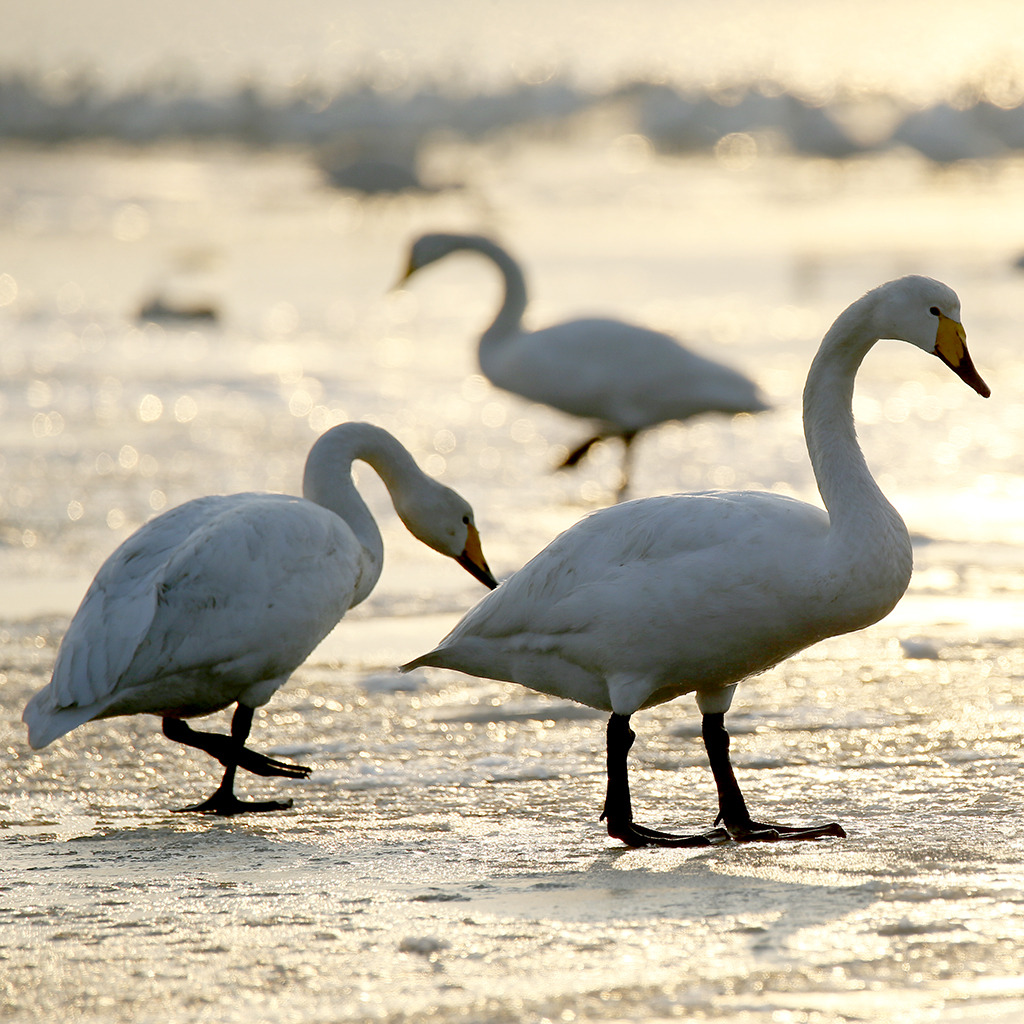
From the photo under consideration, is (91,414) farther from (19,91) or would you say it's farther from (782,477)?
(19,91)

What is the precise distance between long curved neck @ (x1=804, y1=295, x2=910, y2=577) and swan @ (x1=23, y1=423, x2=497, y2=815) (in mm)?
1390

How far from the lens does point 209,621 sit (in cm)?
439

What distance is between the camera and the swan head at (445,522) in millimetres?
5531

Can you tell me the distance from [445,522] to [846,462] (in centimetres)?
176

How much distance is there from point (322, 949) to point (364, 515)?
2.35 meters

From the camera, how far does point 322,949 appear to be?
3.11 metres

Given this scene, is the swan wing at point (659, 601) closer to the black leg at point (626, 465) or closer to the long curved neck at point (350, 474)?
the long curved neck at point (350, 474)

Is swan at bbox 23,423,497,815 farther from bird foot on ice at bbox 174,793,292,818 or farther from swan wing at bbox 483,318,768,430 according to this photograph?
swan wing at bbox 483,318,768,430

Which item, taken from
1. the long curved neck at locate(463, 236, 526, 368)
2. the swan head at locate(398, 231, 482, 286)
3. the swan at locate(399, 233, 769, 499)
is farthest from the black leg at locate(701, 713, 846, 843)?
the swan head at locate(398, 231, 482, 286)

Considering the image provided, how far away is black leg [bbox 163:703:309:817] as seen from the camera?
14.2 ft

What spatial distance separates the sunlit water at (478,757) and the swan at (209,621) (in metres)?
0.23

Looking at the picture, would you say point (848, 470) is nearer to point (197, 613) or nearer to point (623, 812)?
point (623, 812)

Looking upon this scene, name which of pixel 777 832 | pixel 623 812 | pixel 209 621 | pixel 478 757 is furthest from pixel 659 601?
pixel 209 621

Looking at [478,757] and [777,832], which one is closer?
[777,832]
